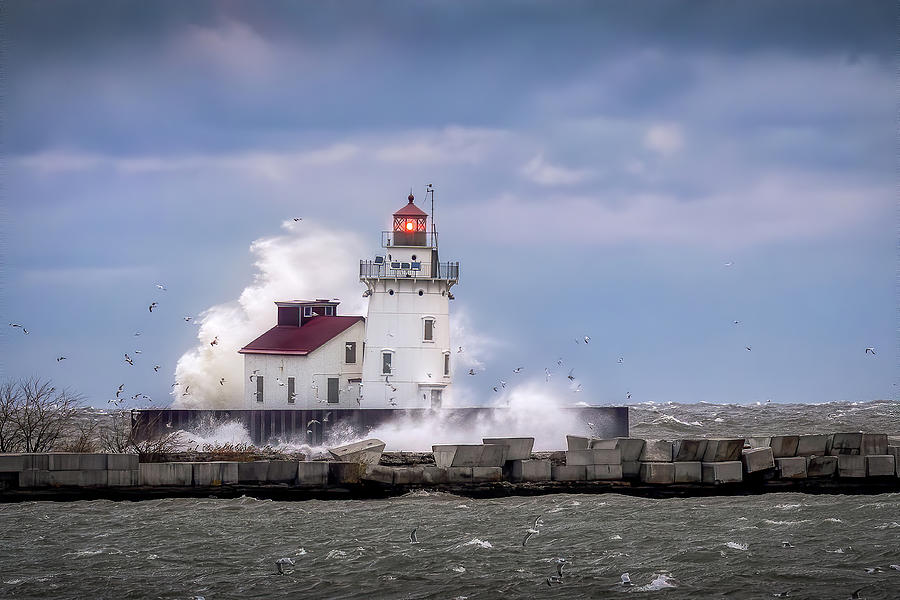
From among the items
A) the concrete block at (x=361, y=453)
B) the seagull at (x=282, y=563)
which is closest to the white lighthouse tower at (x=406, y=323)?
the concrete block at (x=361, y=453)

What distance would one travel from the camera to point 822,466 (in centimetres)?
2541

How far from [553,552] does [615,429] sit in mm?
20468

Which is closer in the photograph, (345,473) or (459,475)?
(345,473)

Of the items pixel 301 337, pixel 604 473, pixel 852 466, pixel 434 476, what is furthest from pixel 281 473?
pixel 301 337

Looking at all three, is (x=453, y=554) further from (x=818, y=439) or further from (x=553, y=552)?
(x=818, y=439)

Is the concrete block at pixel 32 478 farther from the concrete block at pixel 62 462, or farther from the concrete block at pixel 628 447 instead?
the concrete block at pixel 628 447

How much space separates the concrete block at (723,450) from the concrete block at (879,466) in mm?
3249

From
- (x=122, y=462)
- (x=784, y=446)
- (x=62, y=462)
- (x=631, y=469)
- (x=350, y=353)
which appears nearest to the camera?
(x=62, y=462)

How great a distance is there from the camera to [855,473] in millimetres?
25250

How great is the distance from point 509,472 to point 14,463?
11744mm

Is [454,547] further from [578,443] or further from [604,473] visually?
[578,443]

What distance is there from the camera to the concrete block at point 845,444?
84.5 feet

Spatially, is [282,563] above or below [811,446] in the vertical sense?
below

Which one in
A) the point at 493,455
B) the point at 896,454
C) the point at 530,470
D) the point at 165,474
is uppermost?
the point at 493,455
